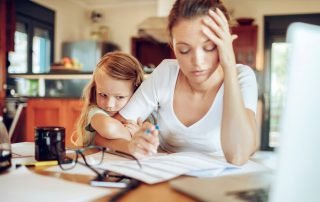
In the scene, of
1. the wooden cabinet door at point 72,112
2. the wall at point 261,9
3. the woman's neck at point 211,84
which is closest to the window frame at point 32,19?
the wooden cabinet door at point 72,112

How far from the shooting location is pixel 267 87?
489 cm

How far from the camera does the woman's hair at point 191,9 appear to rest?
0.94 meters

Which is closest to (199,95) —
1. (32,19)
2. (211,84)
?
(211,84)

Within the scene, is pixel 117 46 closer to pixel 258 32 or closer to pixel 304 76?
pixel 258 32

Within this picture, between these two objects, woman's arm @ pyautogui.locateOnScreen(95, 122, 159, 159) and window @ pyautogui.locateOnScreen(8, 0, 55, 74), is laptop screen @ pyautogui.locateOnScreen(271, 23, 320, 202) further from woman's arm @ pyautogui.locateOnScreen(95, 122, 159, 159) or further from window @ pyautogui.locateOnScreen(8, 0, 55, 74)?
window @ pyautogui.locateOnScreen(8, 0, 55, 74)

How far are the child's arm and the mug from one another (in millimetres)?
199

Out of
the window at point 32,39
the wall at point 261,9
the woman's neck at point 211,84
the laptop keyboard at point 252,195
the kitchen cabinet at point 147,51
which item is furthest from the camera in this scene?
the kitchen cabinet at point 147,51

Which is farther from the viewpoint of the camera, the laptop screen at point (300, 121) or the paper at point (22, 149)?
the paper at point (22, 149)

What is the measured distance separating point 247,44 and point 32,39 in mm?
2942

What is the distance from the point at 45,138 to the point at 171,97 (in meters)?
0.40

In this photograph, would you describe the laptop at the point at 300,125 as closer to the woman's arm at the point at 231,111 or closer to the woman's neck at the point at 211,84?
the woman's arm at the point at 231,111

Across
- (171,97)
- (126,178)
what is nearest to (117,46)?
(171,97)

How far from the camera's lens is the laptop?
1.00 ft

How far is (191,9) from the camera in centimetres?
94
